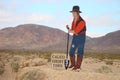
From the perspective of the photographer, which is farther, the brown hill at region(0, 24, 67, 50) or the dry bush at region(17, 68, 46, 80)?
the brown hill at region(0, 24, 67, 50)

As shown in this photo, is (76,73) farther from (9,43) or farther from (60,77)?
(9,43)

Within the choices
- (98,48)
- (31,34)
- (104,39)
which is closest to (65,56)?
(98,48)

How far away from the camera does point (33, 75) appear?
1494cm

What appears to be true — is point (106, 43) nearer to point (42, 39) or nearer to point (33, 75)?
point (42, 39)

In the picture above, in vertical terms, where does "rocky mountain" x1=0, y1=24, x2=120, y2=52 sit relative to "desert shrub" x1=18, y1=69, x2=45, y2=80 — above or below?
below

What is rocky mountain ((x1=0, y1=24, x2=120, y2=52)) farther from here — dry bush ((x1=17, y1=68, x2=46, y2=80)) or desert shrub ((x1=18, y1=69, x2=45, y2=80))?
desert shrub ((x1=18, y1=69, x2=45, y2=80))

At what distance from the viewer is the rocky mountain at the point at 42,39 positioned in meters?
135

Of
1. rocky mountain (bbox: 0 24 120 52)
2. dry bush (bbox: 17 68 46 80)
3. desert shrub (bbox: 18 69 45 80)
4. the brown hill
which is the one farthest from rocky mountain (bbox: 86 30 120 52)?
desert shrub (bbox: 18 69 45 80)

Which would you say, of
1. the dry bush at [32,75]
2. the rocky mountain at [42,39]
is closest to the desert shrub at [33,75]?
the dry bush at [32,75]

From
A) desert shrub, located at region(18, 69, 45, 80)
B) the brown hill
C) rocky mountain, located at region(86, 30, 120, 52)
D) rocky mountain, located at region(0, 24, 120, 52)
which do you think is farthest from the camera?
the brown hill

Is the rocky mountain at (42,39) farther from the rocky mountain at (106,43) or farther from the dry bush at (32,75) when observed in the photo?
the dry bush at (32,75)

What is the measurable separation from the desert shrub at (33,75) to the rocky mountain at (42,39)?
109 metres

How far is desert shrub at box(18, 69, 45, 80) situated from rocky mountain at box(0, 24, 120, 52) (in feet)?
357

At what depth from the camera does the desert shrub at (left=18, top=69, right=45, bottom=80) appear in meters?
14.2
